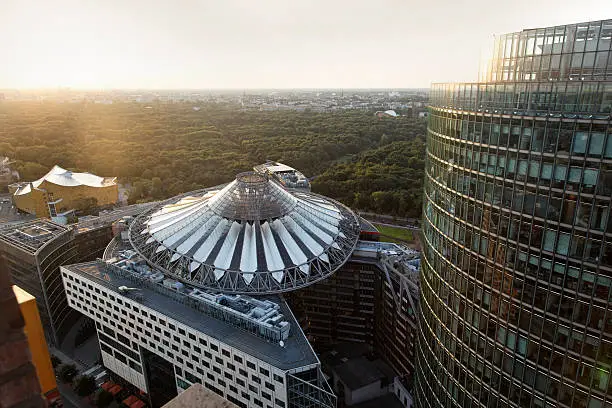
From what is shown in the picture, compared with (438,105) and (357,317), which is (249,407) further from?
(438,105)

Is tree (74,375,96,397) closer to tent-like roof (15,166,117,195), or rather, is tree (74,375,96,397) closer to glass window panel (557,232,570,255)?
glass window panel (557,232,570,255)

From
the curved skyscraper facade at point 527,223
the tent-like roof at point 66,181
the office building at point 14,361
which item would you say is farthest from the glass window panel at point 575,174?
the tent-like roof at point 66,181

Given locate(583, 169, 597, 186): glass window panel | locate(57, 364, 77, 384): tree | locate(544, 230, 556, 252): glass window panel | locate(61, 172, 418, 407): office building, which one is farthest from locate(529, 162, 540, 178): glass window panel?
locate(57, 364, 77, 384): tree

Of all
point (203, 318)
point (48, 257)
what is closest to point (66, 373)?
point (48, 257)

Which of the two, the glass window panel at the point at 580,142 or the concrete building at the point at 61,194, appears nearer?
the glass window panel at the point at 580,142

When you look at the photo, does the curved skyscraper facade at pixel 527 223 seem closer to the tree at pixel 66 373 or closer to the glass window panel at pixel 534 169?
the glass window panel at pixel 534 169
